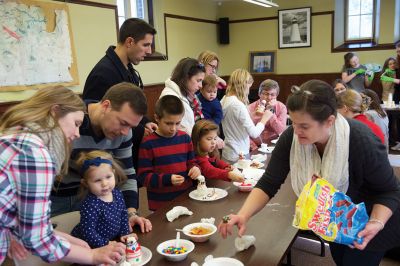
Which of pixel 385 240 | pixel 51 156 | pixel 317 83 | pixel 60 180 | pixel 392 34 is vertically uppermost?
pixel 392 34

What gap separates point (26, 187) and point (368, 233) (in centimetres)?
116

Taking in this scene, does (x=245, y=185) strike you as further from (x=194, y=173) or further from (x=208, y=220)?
(x=208, y=220)

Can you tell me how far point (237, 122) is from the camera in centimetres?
318

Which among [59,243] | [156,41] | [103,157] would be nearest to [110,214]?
[103,157]

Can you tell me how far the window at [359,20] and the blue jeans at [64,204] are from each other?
753 centimetres

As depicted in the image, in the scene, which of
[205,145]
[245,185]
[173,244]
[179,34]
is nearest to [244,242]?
[173,244]

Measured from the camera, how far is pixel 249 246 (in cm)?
146

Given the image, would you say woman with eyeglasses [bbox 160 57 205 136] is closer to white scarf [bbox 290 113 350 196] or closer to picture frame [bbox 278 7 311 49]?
white scarf [bbox 290 113 350 196]

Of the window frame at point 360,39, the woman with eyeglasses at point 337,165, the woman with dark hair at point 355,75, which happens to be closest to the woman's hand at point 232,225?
the woman with eyeglasses at point 337,165

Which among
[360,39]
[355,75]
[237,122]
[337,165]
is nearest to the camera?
[337,165]

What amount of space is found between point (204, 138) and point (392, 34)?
646 centimetres

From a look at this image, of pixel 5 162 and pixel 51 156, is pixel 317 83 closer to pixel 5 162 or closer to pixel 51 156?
pixel 51 156

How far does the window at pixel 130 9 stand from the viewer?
19.7ft

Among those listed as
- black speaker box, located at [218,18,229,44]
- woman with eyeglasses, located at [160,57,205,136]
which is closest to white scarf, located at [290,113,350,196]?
woman with eyeglasses, located at [160,57,205,136]
